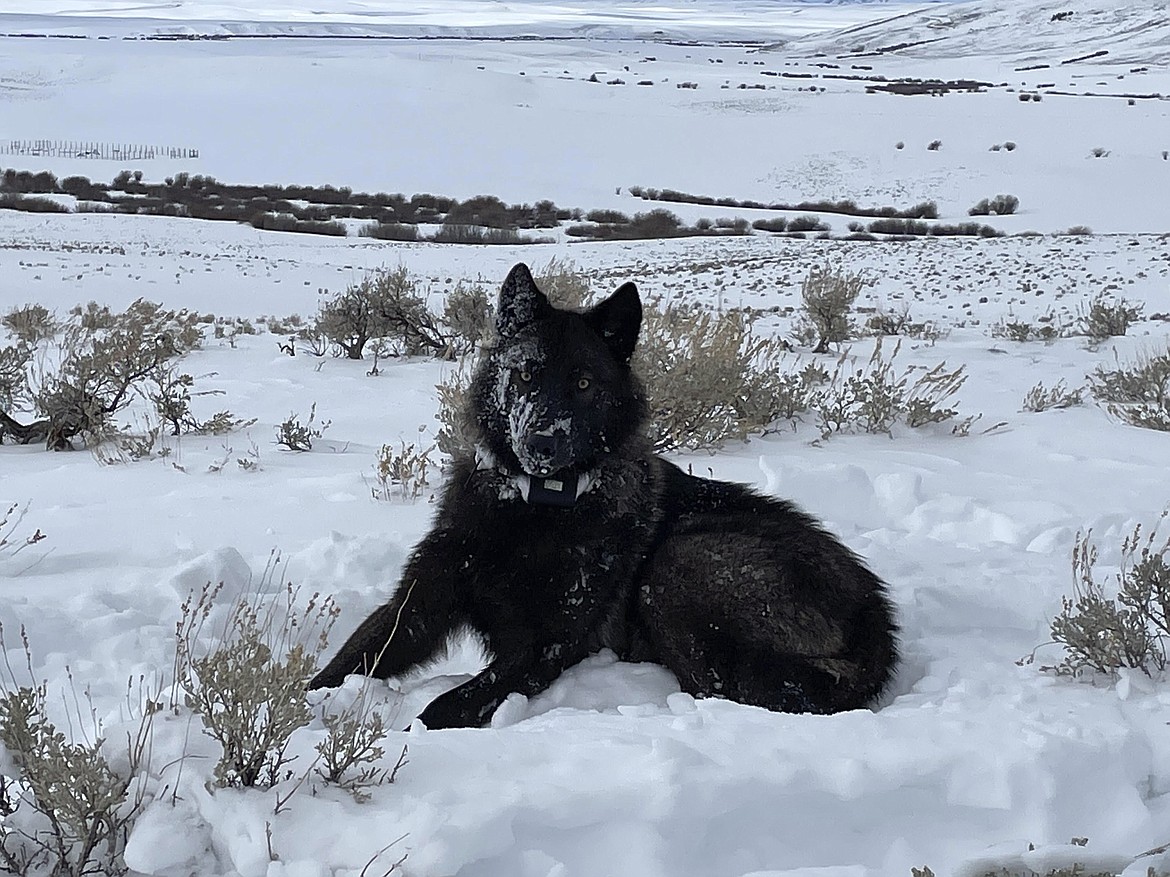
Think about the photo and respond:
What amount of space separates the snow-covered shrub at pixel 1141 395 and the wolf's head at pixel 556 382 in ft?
16.0

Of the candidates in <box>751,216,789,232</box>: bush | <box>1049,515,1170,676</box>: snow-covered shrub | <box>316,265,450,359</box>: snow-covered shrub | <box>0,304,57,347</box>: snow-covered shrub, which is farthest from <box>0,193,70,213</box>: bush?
<box>1049,515,1170,676</box>: snow-covered shrub

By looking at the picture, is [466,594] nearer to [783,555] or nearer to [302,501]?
[783,555]

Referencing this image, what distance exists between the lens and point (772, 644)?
385 cm

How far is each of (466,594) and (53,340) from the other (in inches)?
389

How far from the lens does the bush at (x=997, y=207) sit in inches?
1533

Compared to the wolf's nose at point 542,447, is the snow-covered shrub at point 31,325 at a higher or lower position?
lower

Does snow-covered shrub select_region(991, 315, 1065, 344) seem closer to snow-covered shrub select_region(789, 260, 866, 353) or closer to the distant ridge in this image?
snow-covered shrub select_region(789, 260, 866, 353)

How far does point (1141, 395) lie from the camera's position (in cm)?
806

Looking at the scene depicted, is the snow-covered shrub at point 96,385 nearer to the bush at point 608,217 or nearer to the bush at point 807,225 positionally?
the bush at point 807,225

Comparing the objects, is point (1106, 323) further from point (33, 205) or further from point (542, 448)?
point (33, 205)

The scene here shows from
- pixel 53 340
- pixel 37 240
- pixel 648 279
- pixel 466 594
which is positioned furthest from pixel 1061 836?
pixel 37 240

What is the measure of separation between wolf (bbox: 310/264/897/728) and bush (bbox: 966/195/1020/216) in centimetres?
3831

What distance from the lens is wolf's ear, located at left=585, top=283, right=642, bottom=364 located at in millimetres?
4270

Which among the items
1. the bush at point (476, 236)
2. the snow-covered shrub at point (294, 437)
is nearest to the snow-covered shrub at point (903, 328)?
the snow-covered shrub at point (294, 437)
